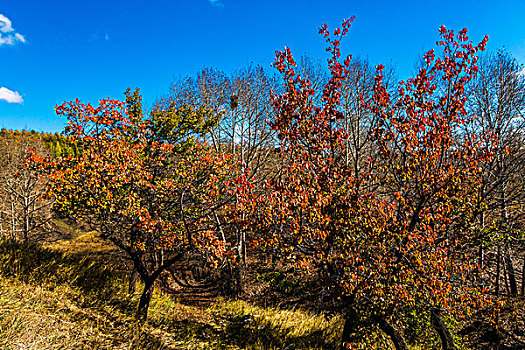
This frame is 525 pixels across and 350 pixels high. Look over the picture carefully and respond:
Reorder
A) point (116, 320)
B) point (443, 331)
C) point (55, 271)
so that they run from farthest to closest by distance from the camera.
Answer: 1. point (55, 271)
2. point (116, 320)
3. point (443, 331)

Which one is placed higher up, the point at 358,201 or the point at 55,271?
the point at 358,201

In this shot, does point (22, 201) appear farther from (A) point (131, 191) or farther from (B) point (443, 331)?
(B) point (443, 331)

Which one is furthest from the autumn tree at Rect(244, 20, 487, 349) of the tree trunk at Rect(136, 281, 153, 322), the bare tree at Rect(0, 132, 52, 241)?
the bare tree at Rect(0, 132, 52, 241)

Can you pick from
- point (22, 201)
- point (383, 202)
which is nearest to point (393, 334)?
point (383, 202)

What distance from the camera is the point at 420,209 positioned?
5.05m

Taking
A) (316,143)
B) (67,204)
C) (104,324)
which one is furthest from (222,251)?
(67,204)

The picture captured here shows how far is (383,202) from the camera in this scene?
485 cm

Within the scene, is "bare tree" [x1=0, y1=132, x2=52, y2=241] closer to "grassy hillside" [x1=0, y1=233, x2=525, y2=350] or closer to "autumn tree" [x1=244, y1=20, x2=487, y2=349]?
"grassy hillside" [x1=0, y1=233, x2=525, y2=350]

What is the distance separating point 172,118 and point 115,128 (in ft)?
10.9

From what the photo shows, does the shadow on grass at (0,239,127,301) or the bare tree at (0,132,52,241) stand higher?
the bare tree at (0,132,52,241)

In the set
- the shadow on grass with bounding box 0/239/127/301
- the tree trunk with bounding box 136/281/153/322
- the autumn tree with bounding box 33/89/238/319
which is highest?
the autumn tree with bounding box 33/89/238/319

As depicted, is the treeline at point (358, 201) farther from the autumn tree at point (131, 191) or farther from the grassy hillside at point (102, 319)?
the grassy hillside at point (102, 319)

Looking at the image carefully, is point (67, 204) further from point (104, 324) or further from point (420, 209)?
point (420, 209)

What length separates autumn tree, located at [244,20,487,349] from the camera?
14.6 feet
